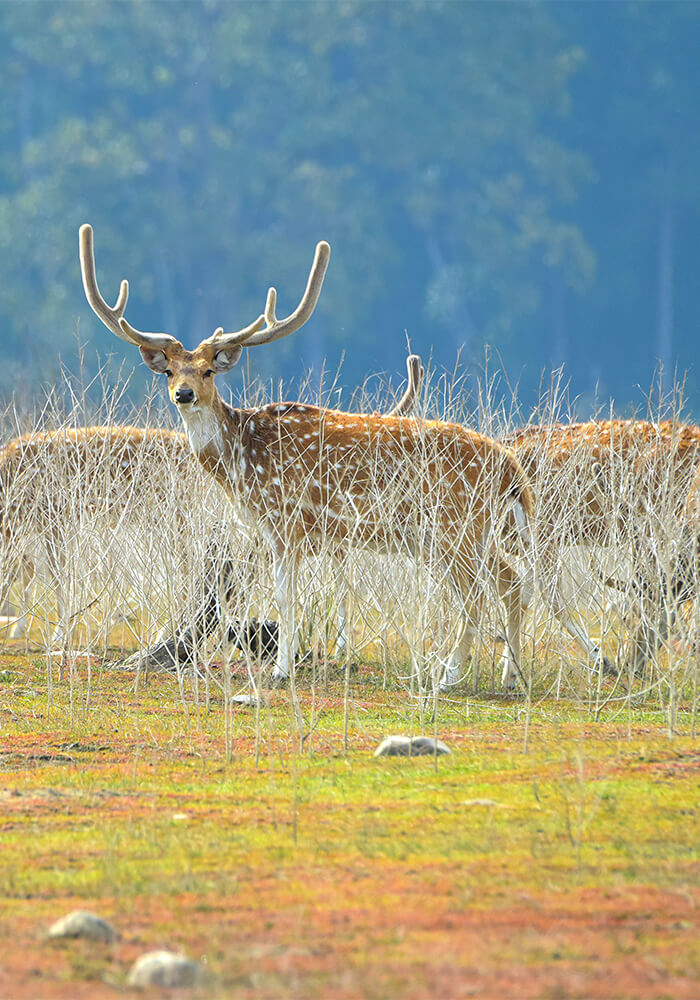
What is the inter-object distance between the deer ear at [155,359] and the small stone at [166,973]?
14.1ft

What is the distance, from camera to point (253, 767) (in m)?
4.59

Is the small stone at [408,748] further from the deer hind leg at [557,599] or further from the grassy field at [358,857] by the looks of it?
the deer hind leg at [557,599]

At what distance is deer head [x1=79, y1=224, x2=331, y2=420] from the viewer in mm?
6449

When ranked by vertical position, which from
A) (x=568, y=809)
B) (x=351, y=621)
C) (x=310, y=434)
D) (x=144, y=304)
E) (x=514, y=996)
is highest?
(x=144, y=304)

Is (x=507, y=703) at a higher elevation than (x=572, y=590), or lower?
lower

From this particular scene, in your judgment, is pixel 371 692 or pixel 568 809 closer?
pixel 568 809

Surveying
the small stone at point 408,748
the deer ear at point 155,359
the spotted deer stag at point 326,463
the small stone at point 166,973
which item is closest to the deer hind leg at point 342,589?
the spotted deer stag at point 326,463

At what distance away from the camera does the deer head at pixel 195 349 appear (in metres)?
6.45

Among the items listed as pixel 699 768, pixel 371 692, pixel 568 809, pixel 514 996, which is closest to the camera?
pixel 514 996

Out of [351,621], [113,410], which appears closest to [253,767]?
[351,621]

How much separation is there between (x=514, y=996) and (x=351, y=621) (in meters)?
3.13

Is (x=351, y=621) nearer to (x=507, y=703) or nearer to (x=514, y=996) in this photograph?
(x=507, y=703)

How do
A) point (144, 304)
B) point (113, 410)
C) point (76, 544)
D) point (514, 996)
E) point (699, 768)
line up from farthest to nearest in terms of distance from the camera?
point (144, 304) < point (113, 410) < point (76, 544) < point (699, 768) < point (514, 996)

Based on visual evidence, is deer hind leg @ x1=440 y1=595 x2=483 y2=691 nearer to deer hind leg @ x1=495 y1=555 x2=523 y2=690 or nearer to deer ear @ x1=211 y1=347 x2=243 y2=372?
deer hind leg @ x1=495 y1=555 x2=523 y2=690
